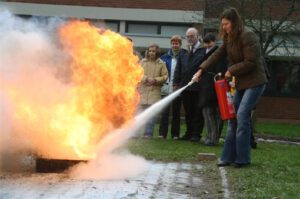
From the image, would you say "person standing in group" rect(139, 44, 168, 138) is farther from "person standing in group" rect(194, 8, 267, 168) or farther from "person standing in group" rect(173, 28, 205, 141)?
"person standing in group" rect(194, 8, 267, 168)

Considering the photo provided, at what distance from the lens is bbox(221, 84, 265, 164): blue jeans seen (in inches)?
331

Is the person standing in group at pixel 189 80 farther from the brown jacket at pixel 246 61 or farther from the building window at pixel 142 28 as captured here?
the building window at pixel 142 28

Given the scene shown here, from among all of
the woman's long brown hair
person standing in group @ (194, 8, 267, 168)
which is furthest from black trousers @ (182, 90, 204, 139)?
the woman's long brown hair

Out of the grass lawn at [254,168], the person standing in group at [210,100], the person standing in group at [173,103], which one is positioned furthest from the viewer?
the person standing in group at [173,103]

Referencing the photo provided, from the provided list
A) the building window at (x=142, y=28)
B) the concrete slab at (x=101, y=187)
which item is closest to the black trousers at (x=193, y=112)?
the concrete slab at (x=101, y=187)

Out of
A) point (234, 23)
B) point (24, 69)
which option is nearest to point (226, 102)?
point (234, 23)

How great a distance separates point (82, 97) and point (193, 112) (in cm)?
504

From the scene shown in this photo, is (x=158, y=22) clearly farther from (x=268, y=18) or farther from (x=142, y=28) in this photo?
(x=268, y=18)

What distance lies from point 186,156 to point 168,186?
9.01 feet

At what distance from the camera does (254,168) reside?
8508 mm

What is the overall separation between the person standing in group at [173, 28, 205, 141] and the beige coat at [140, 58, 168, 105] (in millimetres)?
290

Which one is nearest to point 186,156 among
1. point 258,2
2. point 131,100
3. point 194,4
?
point 131,100

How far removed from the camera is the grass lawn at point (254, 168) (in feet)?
22.6

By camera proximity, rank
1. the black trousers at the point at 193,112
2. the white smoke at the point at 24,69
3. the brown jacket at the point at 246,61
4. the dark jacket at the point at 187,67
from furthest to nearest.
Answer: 1. the black trousers at the point at 193,112
2. the dark jacket at the point at 187,67
3. the brown jacket at the point at 246,61
4. the white smoke at the point at 24,69
